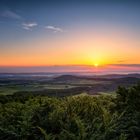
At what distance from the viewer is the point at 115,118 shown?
10172mm

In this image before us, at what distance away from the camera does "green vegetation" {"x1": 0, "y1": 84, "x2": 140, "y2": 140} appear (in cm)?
905

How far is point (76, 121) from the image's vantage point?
897 centimetres

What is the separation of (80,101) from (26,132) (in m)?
3.99

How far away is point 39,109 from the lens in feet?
37.9

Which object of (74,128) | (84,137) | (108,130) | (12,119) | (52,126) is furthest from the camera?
(12,119)

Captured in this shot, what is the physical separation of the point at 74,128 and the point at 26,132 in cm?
172

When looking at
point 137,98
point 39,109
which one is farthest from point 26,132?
point 137,98

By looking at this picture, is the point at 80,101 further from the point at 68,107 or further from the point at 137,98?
the point at 137,98

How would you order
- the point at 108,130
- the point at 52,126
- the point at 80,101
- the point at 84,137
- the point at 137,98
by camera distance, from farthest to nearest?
the point at 80,101, the point at 137,98, the point at 52,126, the point at 108,130, the point at 84,137

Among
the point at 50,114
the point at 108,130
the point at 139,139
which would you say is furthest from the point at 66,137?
the point at 139,139

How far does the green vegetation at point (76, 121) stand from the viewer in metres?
9.05

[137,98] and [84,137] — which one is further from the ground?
[137,98]

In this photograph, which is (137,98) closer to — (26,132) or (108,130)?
(108,130)

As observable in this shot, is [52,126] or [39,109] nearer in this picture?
[52,126]
